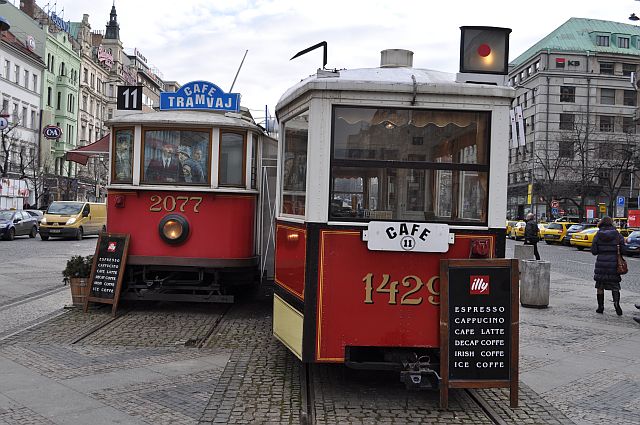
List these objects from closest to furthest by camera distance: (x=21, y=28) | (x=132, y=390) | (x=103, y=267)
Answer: (x=132, y=390) → (x=103, y=267) → (x=21, y=28)

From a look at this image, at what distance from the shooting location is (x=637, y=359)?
7.84 meters

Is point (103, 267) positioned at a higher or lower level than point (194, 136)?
lower

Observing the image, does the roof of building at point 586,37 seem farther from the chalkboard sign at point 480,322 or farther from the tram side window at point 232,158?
the chalkboard sign at point 480,322

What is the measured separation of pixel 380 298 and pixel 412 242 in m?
0.54

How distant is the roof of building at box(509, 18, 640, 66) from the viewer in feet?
246

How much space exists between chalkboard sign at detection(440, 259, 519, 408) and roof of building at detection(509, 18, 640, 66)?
7410 cm

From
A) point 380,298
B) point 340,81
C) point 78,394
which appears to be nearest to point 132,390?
point 78,394

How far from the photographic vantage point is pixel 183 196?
9547 mm

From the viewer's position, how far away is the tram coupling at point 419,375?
5.38m

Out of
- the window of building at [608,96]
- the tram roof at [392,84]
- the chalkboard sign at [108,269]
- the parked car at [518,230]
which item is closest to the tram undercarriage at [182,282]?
the chalkboard sign at [108,269]

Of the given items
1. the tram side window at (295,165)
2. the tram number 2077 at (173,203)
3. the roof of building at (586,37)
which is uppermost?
the roof of building at (586,37)

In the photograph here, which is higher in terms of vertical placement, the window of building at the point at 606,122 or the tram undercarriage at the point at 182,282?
the window of building at the point at 606,122

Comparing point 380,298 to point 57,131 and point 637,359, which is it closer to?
point 637,359

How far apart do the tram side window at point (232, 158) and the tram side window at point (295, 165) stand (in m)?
3.10
